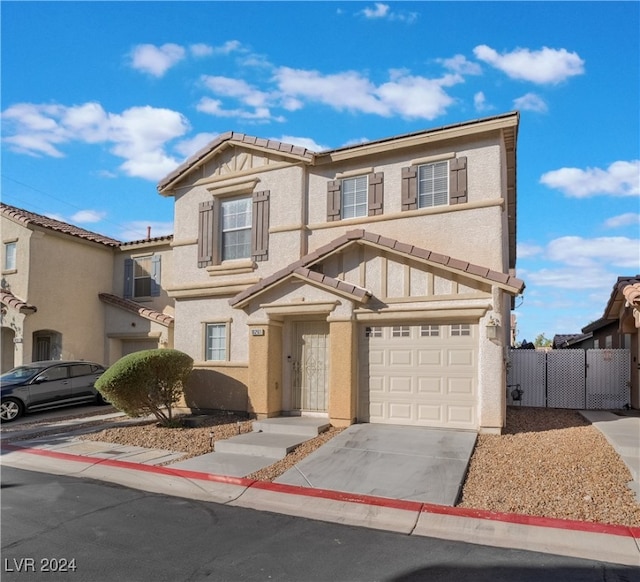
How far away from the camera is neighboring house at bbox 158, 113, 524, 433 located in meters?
10.4

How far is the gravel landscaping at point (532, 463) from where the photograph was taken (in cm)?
630

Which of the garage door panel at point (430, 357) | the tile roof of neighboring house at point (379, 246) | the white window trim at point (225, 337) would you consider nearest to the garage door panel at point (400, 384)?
the garage door panel at point (430, 357)

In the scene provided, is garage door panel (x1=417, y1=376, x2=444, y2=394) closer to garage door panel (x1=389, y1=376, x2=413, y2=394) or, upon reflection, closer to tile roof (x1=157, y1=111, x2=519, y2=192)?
garage door panel (x1=389, y1=376, x2=413, y2=394)

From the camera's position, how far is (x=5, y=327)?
18141 mm

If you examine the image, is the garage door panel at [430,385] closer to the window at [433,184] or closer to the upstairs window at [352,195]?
the window at [433,184]

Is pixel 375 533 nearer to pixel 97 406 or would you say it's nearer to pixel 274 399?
pixel 274 399

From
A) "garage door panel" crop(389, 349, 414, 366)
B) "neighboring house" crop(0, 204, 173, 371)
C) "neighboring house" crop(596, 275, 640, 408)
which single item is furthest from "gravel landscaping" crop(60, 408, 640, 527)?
"neighboring house" crop(0, 204, 173, 371)

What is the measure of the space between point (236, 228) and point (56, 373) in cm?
706

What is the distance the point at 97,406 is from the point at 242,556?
12928mm

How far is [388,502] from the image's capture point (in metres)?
6.62

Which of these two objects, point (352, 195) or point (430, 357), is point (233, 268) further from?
point (430, 357)

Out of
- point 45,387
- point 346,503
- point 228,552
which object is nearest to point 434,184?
point 346,503

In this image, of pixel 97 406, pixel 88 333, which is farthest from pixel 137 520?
pixel 88 333

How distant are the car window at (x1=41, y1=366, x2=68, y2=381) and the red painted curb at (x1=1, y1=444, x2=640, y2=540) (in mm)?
6747
